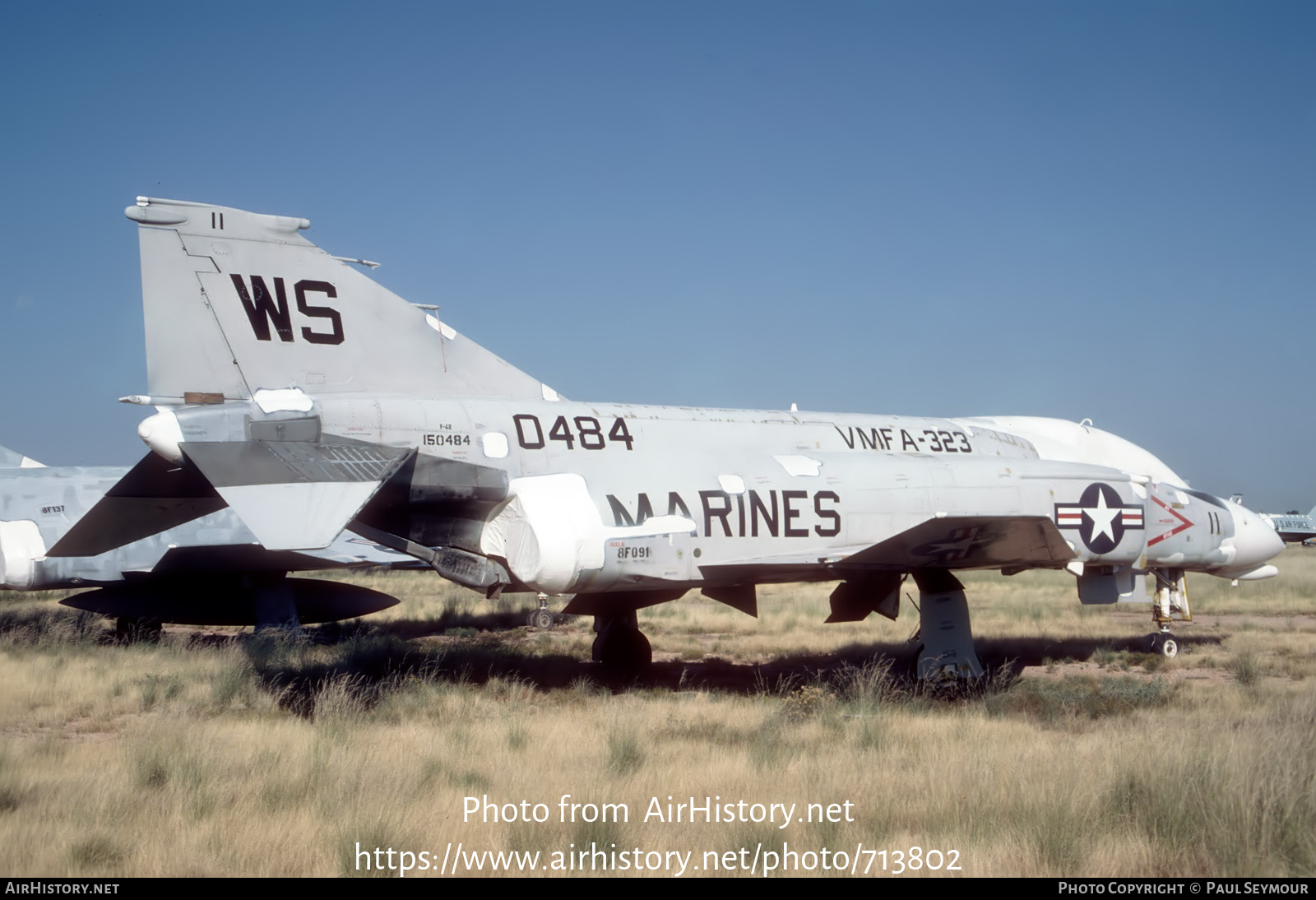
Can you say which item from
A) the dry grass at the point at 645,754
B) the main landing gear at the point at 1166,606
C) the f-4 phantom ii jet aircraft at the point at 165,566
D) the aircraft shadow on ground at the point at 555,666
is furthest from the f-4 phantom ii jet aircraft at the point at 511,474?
the f-4 phantom ii jet aircraft at the point at 165,566

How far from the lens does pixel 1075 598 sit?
2508 cm

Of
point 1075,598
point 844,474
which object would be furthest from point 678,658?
point 1075,598

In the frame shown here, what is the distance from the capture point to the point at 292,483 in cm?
801

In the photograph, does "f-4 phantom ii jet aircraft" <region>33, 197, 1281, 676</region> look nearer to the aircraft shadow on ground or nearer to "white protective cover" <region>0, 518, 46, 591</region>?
the aircraft shadow on ground

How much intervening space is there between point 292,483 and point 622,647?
6.13m

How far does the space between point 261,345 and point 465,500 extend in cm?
258

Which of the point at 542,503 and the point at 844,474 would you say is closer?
the point at 542,503

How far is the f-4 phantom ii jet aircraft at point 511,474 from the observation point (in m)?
9.03

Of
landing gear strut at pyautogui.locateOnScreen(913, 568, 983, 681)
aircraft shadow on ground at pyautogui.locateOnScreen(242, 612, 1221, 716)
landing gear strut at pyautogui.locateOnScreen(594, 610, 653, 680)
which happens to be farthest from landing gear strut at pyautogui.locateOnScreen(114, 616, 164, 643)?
landing gear strut at pyautogui.locateOnScreen(913, 568, 983, 681)

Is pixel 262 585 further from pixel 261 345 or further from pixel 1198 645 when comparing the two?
pixel 1198 645

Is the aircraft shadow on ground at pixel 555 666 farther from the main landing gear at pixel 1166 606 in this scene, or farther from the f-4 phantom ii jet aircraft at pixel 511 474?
the f-4 phantom ii jet aircraft at pixel 511 474

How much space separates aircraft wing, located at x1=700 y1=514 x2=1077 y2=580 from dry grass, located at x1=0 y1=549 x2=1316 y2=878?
53.9 inches

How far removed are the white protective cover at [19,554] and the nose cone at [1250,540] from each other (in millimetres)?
18788

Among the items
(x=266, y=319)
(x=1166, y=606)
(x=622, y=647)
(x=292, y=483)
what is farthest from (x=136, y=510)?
(x=1166, y=606)
